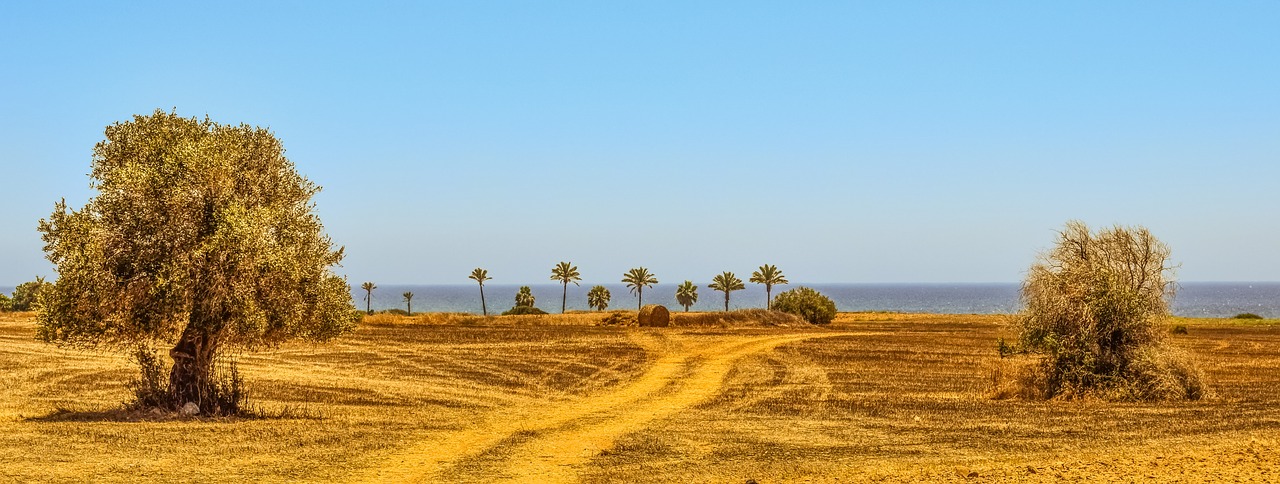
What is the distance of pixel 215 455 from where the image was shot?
60.3 feet

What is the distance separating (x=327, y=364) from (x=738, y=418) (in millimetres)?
21898

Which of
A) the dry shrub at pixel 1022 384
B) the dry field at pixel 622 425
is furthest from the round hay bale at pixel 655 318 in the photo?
the dry shrub at pixel 1022 384

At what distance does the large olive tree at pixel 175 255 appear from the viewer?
71.2ft

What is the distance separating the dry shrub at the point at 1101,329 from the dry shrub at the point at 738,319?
149ft

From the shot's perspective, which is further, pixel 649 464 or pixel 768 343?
pixel 768 343

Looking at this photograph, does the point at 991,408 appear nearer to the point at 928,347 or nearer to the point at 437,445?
the point at 437,445

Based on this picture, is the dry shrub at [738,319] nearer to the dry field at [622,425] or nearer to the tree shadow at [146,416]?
the dry field at [622,425]

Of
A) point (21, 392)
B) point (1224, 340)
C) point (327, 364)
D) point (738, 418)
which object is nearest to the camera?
point (738, 418)

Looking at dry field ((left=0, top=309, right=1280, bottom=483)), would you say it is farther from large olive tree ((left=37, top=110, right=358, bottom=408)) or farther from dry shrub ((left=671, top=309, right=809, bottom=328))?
dry shrub ((left=671, top=309, right=809, bottom=328))

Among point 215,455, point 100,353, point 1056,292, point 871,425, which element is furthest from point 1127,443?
point 100,353

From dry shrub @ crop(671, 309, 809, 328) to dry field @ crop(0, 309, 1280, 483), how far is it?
3235 centimetres

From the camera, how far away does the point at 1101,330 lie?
30000 millimetres

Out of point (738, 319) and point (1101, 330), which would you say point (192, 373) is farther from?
point (738, 319)

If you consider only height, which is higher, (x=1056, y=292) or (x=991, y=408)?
(x=1056, y=292)
